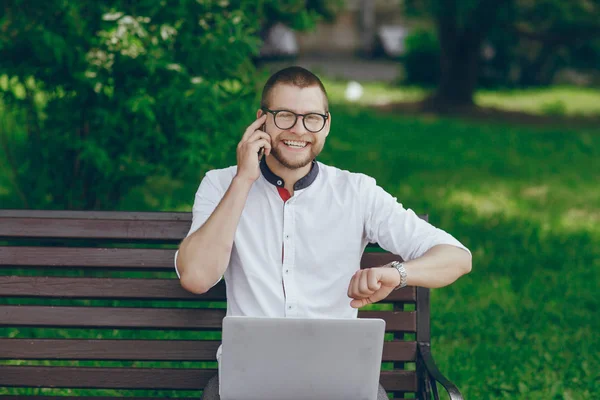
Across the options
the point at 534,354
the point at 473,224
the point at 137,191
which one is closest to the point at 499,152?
the point at 473,224

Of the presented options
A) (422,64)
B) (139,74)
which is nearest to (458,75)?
(422,64)

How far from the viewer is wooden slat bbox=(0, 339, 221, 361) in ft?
11.3

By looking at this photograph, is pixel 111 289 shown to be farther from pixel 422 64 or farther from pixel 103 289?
pixel 422 64

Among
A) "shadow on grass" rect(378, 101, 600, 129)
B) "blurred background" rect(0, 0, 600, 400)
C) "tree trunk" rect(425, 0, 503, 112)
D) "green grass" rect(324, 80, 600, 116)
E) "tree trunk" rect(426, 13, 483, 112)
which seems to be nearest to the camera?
"blurred background" rect(0, 0, 600, 400)

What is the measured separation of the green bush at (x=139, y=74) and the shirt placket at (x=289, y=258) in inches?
78.3

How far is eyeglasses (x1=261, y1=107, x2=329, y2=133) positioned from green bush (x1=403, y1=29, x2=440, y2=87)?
62.9ft

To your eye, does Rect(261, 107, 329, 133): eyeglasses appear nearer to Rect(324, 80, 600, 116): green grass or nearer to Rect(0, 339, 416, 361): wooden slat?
Rect(0, 339, 416, 361): wooden slat

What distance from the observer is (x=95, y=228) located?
3455mm

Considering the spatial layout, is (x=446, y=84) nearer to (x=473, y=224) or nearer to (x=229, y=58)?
(x=473, y=224)

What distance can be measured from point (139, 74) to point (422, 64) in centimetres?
1745

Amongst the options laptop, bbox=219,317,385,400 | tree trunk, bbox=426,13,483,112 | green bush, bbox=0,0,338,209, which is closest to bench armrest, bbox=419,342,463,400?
laptop, bbox=219,317,385,400

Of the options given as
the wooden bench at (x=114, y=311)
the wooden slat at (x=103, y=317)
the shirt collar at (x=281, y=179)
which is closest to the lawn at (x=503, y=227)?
the wooden bench at (x=114, y=311)

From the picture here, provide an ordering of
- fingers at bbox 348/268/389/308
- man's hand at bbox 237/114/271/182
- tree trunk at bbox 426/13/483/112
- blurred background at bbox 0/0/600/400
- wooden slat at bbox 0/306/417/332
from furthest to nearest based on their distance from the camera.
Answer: tree trunk at bbox 426/13/483/112 < blurred background at bbox 0/0/600/400 < wooden slat at bbox 0/306/417/332 < man's hand at bbox 237/114/271/182 < fingers at bbox 348/268/389/308

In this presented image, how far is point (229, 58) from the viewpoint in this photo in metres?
5.10
